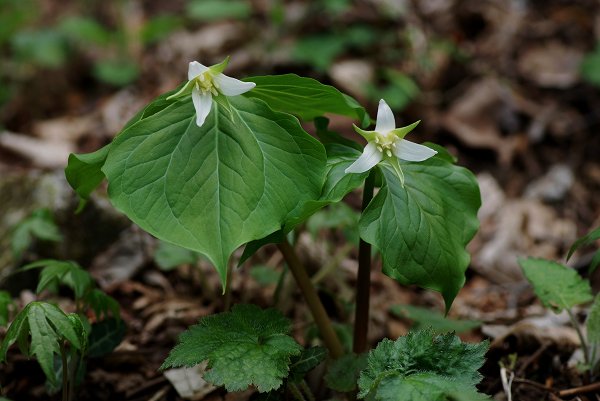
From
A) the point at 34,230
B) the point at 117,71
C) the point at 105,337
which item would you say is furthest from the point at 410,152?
the point at 117,71

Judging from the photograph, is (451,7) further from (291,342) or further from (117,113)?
(291,342)

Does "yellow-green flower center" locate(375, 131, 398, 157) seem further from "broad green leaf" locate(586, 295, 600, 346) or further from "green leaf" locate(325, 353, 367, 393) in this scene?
"broad green leaf" locate(586, 295, 600, 346)

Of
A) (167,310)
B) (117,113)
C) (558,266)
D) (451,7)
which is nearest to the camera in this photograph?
(558,266)

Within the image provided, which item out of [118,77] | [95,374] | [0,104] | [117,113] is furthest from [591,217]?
[0,104]

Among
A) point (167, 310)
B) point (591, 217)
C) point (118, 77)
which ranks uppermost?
point (118, 77)

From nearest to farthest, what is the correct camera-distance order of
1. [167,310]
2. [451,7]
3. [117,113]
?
[167,310] < [117,113] < [451,7]

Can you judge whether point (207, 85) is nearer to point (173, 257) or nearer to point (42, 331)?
point (42, 331)

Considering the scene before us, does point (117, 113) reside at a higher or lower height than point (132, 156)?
lower

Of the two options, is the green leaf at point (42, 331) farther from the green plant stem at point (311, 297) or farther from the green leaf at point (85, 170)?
the green plant stem at point (311, 297)
